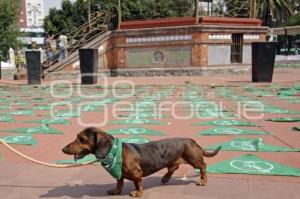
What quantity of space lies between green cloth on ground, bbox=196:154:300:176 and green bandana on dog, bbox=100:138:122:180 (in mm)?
1440

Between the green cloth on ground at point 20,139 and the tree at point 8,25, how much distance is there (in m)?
16.6

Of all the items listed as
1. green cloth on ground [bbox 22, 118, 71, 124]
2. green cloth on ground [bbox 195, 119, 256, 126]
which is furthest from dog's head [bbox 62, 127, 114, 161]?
green cloth on ground [bbox 22, 118, 71, 124]

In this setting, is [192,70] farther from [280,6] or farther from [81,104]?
[280,6]

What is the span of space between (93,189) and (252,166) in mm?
2011

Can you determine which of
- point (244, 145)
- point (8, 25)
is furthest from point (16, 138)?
point (8, 25)

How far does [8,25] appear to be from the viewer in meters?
23.5

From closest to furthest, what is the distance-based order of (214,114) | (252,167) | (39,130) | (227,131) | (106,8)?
(252,167)
(227,131)
(39,130)
(214,114)
(106,8)

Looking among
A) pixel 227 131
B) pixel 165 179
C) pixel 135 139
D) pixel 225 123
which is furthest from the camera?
pixel 225 123

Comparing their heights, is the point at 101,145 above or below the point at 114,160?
above

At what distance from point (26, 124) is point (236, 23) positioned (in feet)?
57.2

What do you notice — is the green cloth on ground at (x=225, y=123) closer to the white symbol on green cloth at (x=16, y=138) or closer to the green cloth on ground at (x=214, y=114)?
the green cloth on ground at (x=214, y=114)

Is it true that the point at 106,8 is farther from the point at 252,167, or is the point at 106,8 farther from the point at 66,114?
the point at 252,167

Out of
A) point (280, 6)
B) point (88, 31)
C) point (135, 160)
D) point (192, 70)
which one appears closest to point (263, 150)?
point (135, 160)

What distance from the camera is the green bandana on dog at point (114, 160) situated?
4.33 m
